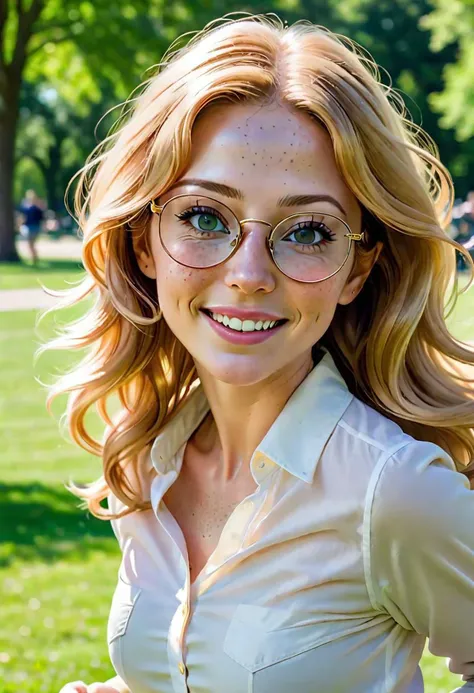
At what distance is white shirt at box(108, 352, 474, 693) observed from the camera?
78.5 inches

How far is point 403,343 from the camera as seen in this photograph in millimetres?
2359

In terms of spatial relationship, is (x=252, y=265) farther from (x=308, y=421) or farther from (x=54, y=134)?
(x=54, y=134)

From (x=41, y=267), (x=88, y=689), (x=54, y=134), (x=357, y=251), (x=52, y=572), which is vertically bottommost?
(x=54, y=134)

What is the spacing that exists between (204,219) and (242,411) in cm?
51

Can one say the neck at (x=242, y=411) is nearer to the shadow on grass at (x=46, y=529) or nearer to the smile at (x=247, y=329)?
the smile at (x=247, y=329)

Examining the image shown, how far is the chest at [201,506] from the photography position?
7.91 feet

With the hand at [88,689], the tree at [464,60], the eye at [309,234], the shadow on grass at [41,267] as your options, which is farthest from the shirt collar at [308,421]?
the tree at [464,60]

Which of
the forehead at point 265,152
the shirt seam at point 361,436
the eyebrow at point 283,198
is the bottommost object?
the shirt seam at point 361,436

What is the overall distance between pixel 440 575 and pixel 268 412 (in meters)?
0.61

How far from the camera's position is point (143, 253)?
8.24ft

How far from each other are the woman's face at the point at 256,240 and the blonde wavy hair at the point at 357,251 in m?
0.04

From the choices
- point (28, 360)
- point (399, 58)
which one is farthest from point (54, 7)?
point (399, 58)

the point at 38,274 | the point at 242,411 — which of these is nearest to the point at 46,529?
the point at 242,411

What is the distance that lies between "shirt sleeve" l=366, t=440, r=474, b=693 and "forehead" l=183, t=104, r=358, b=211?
0.59 m
